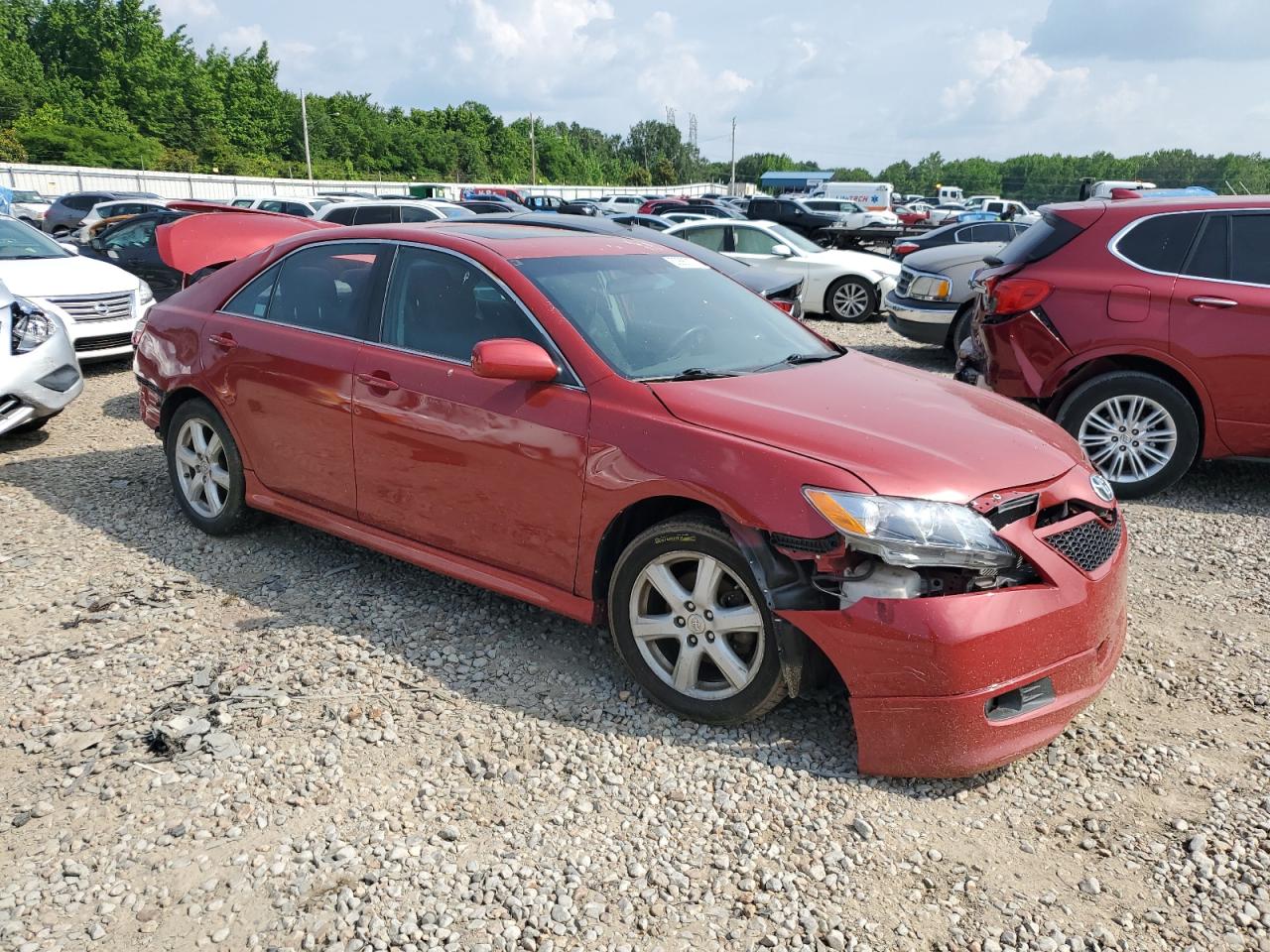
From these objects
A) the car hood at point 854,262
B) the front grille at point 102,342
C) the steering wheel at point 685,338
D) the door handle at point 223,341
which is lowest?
the front grille at point 102,342

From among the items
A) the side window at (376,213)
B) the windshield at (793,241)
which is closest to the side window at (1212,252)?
the windshield at (793,241)

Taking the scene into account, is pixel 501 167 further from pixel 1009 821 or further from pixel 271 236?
pixel 1009 821

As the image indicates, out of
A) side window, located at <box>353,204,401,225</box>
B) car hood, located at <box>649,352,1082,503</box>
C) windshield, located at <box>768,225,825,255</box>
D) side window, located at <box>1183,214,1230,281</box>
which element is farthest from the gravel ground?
side window, located at <box>353,204,401,225</box>

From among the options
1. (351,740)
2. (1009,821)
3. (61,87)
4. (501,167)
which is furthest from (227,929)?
(501,167)

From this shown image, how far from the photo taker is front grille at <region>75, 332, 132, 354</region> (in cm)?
914

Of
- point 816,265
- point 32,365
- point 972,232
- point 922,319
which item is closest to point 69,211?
point 816,265

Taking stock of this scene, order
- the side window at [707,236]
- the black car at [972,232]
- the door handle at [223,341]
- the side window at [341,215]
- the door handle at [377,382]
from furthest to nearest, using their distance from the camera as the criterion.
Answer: the black car at [972,232]
the side window at [341,215]
the side window at [707,236]
the door handle at [223,341]
the door handle at [377,382]

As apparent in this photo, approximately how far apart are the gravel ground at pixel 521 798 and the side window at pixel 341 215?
39.6ft

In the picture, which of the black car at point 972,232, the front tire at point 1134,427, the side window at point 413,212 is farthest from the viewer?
the black car at point 972,232

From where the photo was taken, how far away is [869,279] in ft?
44.7

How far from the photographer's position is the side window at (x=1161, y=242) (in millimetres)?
5914

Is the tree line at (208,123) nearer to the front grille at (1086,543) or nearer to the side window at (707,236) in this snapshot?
the side window at (707,236)

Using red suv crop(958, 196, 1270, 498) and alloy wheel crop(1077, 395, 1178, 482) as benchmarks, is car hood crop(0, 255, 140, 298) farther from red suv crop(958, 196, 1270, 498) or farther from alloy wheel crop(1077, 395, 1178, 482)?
alloy wheel crop(1077, 395, 1178, 482)

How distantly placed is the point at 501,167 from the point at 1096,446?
292 ft
